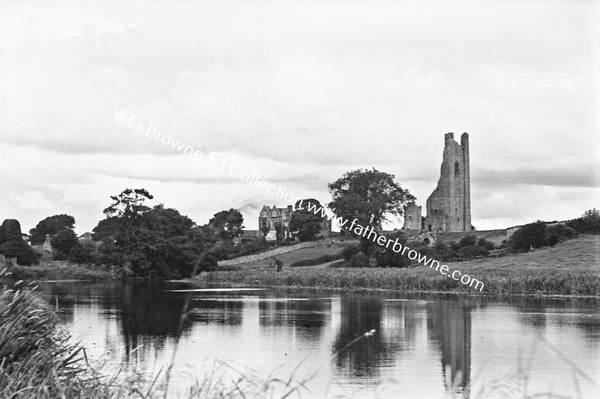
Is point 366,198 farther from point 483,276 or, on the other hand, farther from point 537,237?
point 483,276

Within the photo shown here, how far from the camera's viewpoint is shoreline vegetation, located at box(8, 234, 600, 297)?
1745 inches

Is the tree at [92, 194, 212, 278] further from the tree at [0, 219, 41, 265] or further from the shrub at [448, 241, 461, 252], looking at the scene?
the shrub at [448, 241, 461, 252]

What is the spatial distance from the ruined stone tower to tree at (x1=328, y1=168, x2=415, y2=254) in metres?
26.3

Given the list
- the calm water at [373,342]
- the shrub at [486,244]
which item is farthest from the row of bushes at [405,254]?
the calm water at [373,342]

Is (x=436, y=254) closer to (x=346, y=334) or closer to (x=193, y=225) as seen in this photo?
(x=193, y=225)

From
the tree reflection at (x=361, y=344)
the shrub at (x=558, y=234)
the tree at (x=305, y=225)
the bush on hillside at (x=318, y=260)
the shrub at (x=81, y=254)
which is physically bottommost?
the tree reflection at (x=361, y=344)

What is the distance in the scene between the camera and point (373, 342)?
76.9 feet

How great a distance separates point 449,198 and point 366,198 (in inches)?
1292

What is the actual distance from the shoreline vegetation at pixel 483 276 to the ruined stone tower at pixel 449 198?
40.3 m

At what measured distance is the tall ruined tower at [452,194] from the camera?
377 feet

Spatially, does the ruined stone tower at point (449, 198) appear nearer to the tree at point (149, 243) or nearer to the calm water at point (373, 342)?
the tree at point (149, 243)

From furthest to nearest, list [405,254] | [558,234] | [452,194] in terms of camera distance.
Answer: [452,194], [405,254], [558,234]

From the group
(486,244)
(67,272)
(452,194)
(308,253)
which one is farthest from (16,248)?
(452,194)

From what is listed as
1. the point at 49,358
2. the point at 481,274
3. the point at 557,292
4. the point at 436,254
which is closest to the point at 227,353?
the point at 49,358
